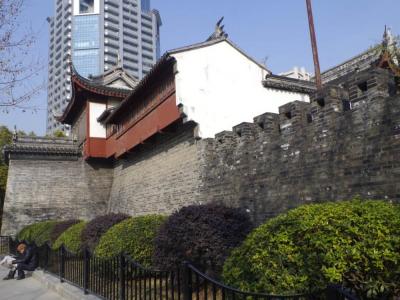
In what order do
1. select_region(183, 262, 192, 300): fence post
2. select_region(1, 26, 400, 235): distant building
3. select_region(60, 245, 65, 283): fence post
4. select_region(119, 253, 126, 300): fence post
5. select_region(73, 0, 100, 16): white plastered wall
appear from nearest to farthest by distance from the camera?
select_region(183, 262, 192, 300): fence post < select_region(119, 253, 126, 300): fence post < select_region(1, 26, 400, 235): distant building < select_region(60, 245, 65, 283): fence post < select_region(73, 0, 100, 16): white plastered wall

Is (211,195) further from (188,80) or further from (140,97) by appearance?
(140,97)

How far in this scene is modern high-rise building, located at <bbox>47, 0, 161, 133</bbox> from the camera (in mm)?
90562

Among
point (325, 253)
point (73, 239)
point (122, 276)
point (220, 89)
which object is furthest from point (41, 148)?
point (325, 253)

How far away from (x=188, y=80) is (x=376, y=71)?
7.54 metres

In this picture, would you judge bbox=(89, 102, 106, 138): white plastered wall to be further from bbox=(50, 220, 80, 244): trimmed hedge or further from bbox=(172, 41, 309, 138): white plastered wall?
bbox=(172, 41, 309, 138): white plastered wall

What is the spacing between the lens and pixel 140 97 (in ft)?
56.9

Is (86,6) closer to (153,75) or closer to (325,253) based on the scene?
(153,75)

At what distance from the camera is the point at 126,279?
21.6ft

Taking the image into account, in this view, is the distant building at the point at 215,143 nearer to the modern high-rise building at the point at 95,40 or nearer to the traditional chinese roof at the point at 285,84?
the traditional chinese roof at the point at 285,84

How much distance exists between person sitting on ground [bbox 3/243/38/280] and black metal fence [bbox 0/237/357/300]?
65 cm

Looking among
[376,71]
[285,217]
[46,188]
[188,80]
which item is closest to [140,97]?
[188,80]

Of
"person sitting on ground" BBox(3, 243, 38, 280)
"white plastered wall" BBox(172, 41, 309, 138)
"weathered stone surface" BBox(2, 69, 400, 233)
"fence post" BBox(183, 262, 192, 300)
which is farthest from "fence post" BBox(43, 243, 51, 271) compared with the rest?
"fence post" BBox(183, 262, 192, 300)

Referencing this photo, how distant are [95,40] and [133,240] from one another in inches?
3533

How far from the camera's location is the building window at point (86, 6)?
94.9 m
